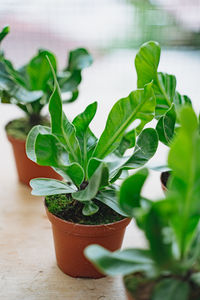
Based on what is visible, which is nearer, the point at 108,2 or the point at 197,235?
the point at 197,235

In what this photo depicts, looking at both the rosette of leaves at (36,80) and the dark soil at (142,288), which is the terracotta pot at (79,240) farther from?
the rosette of leaves at (36,80)

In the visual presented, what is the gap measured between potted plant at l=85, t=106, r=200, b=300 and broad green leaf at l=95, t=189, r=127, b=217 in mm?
162

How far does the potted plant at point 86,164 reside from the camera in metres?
0.81

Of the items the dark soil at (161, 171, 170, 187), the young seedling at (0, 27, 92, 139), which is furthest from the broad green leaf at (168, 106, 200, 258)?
the young seedling at (0, 27, 92, 139)

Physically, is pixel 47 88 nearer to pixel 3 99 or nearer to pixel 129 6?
pixel 3 99

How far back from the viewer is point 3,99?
1164mm

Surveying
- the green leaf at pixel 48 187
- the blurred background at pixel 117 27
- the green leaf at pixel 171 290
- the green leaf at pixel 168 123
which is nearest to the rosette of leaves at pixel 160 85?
the green leaf at pixel 168 123

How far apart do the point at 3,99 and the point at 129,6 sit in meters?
1.67

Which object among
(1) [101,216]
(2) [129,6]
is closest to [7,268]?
(1) [101,216]

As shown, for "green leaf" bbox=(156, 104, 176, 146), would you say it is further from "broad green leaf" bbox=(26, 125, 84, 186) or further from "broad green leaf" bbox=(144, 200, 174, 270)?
"broad green leaf" bbox=(144, 200, 174, 270)

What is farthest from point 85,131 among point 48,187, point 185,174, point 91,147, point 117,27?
point 117,27

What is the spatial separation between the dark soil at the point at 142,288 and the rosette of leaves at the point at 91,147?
18cm

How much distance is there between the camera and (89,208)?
825 mm

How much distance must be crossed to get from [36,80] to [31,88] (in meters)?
0.03
